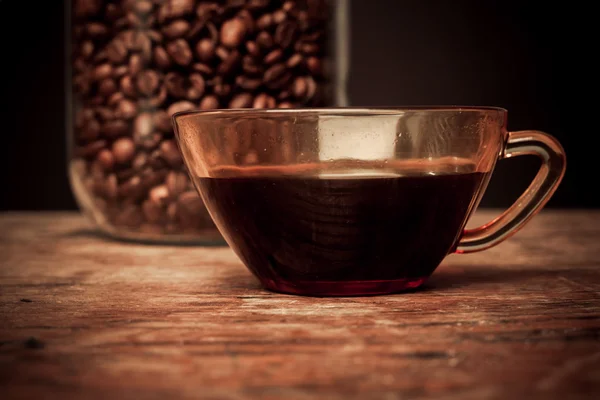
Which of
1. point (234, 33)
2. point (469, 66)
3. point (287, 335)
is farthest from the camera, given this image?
point (469, 66)

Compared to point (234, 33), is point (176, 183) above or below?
below

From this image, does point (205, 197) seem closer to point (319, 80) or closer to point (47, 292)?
point (47, 292)

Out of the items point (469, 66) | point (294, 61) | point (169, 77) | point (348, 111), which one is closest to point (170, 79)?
point (169, 77)

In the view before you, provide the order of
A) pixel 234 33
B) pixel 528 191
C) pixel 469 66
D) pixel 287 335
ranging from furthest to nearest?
pixel 469 66, pixel 234 33, pixel 528 191, pixel 287 335

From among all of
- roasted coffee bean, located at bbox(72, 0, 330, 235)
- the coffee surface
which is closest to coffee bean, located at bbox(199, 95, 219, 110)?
roasted coffee bean, located at bbox(72, 0, 330, 235)

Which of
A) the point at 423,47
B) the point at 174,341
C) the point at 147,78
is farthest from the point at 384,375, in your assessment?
the point at 423,47

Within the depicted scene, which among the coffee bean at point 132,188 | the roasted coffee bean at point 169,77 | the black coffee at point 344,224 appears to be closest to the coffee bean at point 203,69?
the roasted coffee bean at point 169,77

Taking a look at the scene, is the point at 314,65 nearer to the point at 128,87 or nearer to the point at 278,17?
the point at 278,17
